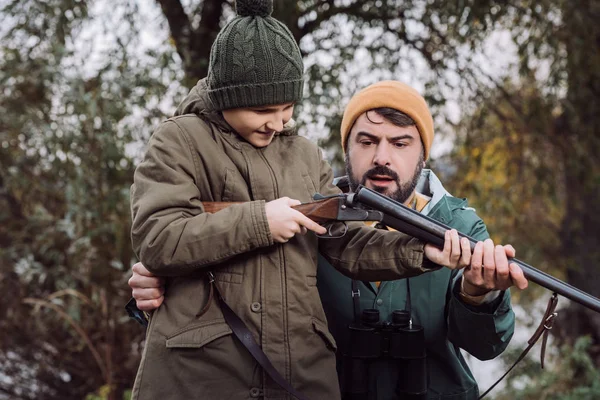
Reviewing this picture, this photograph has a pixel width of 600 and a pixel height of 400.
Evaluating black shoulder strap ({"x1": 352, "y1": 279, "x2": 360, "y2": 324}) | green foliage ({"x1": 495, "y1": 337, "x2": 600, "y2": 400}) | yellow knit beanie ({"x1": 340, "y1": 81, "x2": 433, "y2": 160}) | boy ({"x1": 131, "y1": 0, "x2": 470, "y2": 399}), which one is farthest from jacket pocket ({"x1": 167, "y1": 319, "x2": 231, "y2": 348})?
green foliage ({"x1": 495, "y1": 337, "x2": 600, "y2": 400})

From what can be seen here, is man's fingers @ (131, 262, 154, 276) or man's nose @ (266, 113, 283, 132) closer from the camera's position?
man's nose @ (266, 113, 283, 132)

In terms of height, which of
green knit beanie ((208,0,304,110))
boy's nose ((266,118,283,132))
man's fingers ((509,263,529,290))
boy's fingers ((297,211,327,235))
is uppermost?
green knit beanie ((208,0,304,110))

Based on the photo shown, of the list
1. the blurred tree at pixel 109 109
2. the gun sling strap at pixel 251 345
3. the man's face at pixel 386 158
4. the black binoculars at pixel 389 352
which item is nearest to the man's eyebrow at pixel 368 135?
the man's face at pixel 386 158

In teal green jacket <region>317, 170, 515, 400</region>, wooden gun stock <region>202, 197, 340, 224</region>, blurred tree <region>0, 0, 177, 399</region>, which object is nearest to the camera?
wooden gun stock <region>202, 197, 340, 224</region>

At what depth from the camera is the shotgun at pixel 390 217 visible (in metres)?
2.55

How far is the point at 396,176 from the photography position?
3344 mm

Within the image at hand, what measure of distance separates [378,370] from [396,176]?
35.3 inches

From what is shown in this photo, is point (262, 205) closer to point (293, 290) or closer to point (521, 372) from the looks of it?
point (293, 290)

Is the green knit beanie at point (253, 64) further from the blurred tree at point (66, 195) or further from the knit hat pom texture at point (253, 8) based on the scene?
the blurred tree at point (66, 195)

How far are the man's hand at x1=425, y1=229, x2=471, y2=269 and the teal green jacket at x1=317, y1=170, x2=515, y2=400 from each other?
46 centimetres

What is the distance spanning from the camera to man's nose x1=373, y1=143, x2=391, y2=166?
335 cm

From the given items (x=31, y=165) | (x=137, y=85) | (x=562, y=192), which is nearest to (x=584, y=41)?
(x=562, y=192)

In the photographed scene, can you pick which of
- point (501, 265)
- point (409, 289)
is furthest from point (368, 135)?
point (501, 265)

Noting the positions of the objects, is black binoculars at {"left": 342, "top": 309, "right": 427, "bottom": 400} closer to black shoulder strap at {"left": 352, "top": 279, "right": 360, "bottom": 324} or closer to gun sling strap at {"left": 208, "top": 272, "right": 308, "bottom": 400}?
black shoulder strap at {"left": 352, "top": 279, "right": 360, "bottom": 324}
